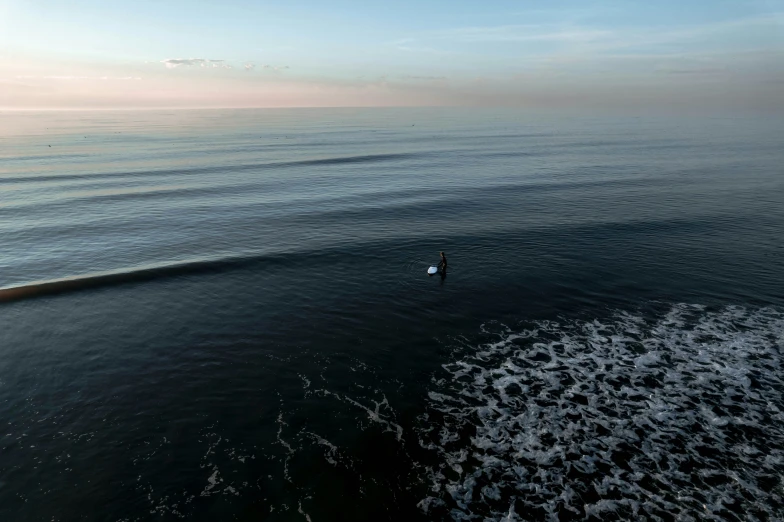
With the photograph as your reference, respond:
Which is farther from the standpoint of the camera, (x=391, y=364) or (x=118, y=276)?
(x=118, y=276)

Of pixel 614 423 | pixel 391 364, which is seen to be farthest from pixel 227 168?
pixel 614 423

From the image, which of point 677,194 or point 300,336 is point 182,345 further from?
point 677,194

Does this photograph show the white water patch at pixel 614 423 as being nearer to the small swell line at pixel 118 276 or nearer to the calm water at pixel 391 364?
the calm water at pixel 391 364

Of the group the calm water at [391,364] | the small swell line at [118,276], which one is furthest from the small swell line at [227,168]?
the small swell line at [118,276]

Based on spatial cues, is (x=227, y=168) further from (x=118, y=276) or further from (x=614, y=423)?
(x=614, y=423)

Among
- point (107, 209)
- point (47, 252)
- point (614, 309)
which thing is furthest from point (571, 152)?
point (47, 252)
